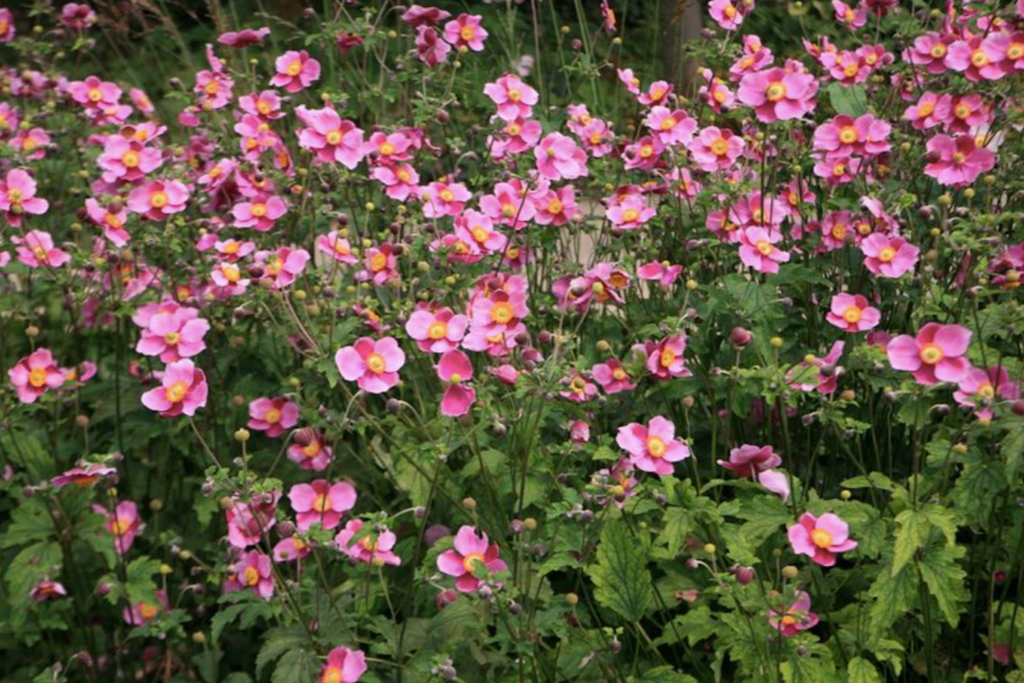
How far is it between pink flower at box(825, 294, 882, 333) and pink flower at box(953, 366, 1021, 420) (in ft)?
0.69

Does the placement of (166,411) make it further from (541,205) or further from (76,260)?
(541,205)

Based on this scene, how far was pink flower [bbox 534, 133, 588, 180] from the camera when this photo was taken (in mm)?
2480

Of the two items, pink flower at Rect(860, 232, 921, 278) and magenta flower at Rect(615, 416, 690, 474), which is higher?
pink flower at Rect(860, 232, 921, 278)

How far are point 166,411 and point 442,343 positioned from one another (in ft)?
1.55

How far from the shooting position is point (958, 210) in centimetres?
224

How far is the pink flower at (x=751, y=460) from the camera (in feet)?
6.64

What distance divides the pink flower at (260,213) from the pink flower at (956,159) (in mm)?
1249

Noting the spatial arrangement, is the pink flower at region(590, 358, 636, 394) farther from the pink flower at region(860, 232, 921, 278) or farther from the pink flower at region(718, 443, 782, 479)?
the pink flower at region(860, 232, 921, 278)

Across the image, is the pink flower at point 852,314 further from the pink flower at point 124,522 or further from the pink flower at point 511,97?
the pink flower at point 124,522

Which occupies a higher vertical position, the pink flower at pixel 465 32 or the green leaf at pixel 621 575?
the pink flower at pixel 465 32

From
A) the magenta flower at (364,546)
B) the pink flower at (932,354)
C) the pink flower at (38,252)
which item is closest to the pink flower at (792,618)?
the pink flower at (932,354)

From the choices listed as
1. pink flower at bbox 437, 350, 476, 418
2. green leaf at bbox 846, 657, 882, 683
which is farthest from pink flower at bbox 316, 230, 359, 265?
green leaf at bbox 846, 657, 882, 683

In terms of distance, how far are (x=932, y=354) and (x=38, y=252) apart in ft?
5.52

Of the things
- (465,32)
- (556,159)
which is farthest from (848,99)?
(465,32)
